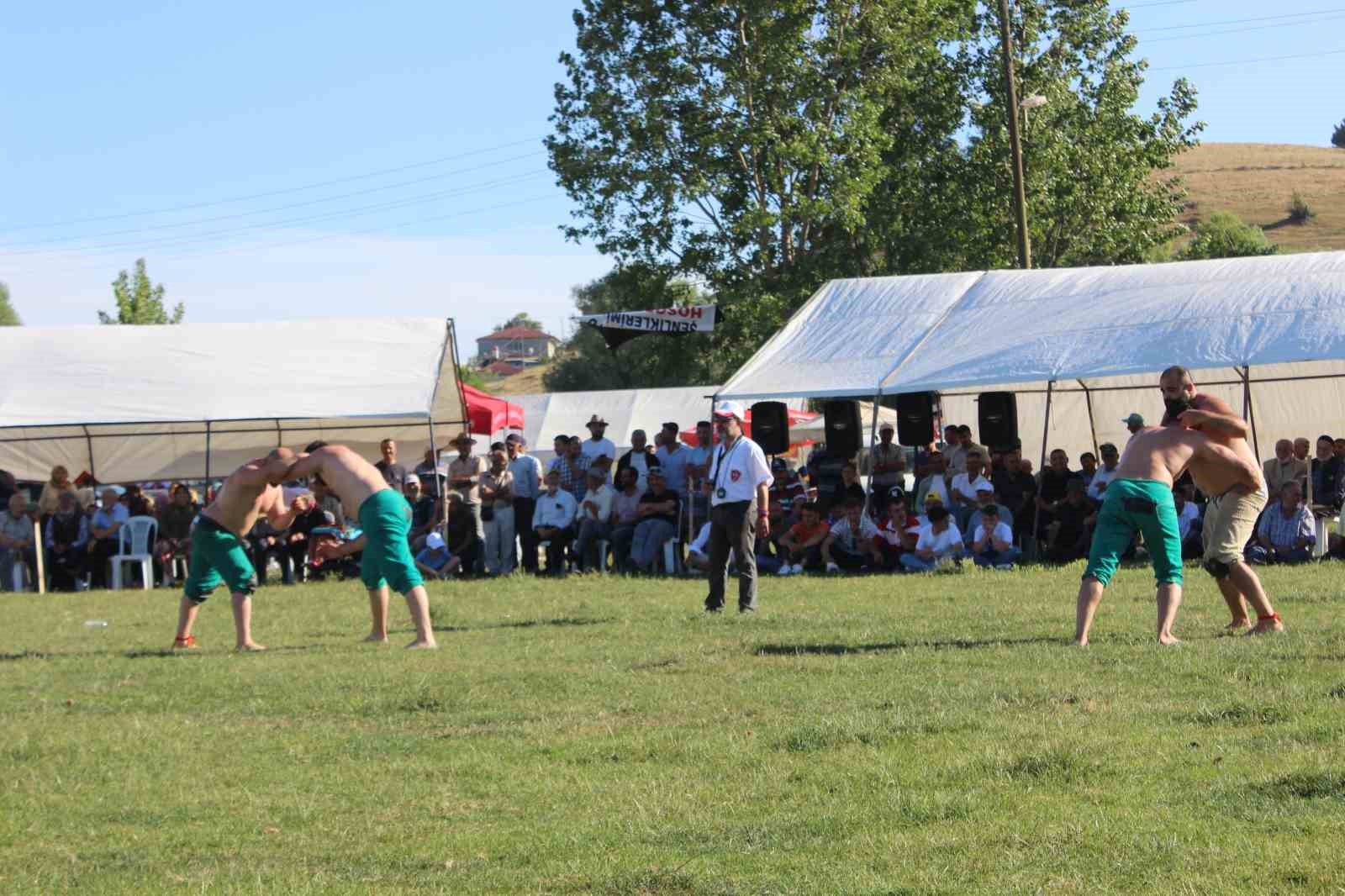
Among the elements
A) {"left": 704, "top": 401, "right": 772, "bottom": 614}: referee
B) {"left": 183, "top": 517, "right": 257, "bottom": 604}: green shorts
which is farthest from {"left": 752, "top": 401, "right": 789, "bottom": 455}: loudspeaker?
{"left": 183, "top": 517, "right": 257, "bottom": 604}: green shorts

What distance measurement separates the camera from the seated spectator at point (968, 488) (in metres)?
18.6

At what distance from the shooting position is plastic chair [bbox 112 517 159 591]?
21.3m

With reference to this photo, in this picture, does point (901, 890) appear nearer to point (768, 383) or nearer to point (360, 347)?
point (768, 383)

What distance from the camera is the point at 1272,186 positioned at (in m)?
108

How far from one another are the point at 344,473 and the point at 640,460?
9.30 metres

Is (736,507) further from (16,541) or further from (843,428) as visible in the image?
(16,541)

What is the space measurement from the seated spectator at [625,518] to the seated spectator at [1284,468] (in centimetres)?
709

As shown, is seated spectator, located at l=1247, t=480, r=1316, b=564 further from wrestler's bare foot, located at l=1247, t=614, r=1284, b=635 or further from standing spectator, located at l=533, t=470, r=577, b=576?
standing spectator, located at l=533, t=470, r=577, b=576

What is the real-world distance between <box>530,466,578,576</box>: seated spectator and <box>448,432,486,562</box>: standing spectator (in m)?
0.36

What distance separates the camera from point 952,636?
1105 cm

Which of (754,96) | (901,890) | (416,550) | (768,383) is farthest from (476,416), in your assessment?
(901,890)

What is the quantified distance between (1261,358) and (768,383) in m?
5.47

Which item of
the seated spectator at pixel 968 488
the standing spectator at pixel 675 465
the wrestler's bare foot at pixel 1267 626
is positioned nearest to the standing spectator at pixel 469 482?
the standing spectator at pixel 675 465

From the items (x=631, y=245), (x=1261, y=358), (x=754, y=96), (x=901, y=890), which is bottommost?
(x=901, y=890)
